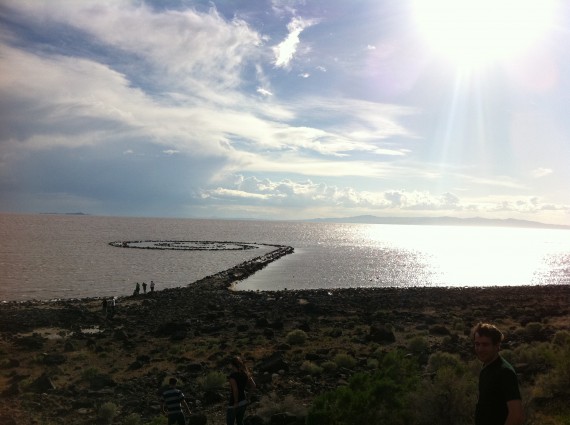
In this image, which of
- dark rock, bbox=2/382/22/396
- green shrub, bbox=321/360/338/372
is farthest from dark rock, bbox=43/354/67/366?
green shrub, bbox=321/360/338/372

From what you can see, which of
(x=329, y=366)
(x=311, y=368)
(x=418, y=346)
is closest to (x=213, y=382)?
(x=311, y=368)

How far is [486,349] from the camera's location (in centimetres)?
510

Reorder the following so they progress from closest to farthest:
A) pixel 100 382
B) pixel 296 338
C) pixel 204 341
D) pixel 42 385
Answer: pixel 42 385 < pixel 100 382 < pixel 296 338 < pixel 204 341

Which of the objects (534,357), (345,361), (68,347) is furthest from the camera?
(68,347)

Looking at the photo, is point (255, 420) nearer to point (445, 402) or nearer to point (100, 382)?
point (445, 402)

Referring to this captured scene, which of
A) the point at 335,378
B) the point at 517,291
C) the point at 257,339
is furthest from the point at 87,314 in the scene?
the point at 517,291

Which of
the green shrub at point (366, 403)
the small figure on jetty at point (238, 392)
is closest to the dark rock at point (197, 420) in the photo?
the small figure on jetty at point (238, 392)

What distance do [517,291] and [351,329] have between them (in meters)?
33.2

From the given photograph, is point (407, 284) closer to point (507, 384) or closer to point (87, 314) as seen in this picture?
point (87, 314)

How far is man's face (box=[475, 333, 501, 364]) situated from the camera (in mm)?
5082

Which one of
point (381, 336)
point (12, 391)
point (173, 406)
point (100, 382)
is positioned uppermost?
point (173, 406)

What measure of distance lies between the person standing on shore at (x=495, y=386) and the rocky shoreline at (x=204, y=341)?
662cm

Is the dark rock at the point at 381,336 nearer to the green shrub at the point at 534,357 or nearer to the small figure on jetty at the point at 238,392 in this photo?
the green shrub at the point at 534,357

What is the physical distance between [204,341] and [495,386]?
65.5 feet
